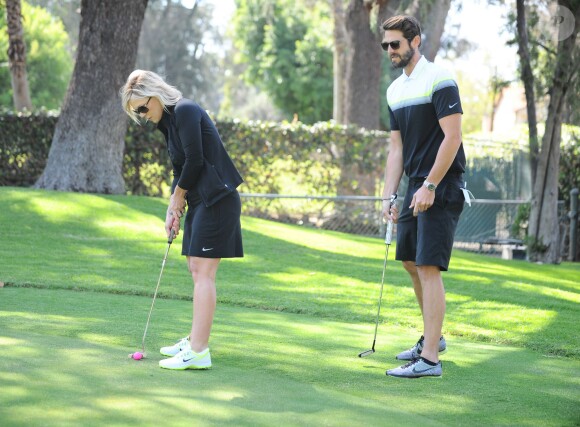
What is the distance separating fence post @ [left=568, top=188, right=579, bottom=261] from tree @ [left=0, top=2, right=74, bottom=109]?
26.1 meters

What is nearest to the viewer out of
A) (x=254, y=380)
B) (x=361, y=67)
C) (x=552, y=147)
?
(x=254, y=380)

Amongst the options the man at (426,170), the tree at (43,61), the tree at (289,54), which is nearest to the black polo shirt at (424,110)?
the man at (426,170)

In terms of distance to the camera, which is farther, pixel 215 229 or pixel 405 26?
pixel 405 26

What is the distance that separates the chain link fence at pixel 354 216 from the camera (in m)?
18.2

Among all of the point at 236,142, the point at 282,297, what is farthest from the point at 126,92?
the point at 236,142

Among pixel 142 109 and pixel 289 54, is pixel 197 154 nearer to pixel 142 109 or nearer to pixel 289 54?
pixel 142 109

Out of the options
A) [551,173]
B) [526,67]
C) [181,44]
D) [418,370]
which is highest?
[181,44]

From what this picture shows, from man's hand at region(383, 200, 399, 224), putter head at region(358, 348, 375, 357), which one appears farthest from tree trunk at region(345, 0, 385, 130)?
putter head at region(358, 348, 375, 357)

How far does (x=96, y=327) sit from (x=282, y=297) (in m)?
2.99

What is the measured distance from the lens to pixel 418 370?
564 cm

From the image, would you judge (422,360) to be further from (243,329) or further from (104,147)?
(104,147)

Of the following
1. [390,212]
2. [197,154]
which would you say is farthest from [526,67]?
[197,154]

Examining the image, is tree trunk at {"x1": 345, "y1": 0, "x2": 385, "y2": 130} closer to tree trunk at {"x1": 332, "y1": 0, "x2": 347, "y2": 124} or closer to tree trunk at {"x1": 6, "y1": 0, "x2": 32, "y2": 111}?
tree trunk at {"x1": 332, "y1": 0, "x2": 347, "y2": 124}

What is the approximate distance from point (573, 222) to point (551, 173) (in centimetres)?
300
